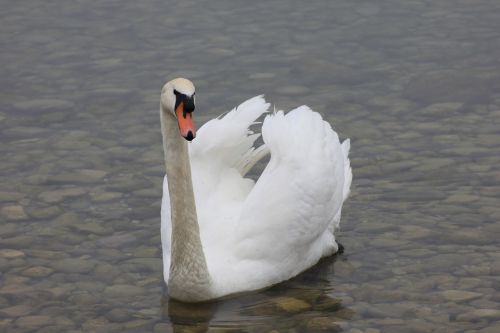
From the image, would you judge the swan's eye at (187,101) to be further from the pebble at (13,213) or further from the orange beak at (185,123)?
the pebble at (13,213)

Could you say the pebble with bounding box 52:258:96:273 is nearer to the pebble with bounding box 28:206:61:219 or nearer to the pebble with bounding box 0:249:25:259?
the pebble with bounding box 0:249:25:259

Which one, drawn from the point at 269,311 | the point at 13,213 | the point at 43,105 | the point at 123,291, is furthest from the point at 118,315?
the point at 43,105

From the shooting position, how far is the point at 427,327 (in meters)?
6.64

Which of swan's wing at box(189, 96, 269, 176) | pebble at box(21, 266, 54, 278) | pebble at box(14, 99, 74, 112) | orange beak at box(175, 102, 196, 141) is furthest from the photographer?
pebble at box(14, 99, 74, 112)

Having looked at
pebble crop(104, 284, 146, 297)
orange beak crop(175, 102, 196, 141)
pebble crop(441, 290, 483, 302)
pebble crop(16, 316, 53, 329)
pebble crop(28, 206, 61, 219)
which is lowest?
pebble crop(441, 290, 483, 302)

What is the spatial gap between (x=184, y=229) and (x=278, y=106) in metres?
3.80

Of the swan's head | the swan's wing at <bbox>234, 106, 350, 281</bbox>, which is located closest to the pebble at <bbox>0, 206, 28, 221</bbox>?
the swan's wing at <bbox>234, 106, 350, 281</bbox>

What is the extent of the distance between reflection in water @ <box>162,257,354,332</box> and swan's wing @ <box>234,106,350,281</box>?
0.19 meters

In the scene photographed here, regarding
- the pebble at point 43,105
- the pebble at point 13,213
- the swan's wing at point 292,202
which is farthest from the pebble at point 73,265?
the pebble at point 43,105

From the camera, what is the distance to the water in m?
7.07

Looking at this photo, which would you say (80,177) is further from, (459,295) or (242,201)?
(459,295)

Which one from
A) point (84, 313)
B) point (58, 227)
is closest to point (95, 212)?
point (58, 227)

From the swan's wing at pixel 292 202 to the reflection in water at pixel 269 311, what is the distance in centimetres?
19

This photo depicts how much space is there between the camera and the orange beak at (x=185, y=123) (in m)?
6.25
